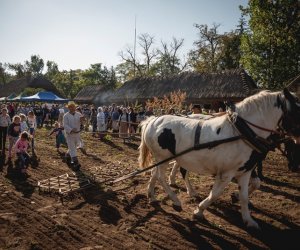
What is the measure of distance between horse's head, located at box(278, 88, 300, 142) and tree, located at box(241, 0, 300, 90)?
23.5m

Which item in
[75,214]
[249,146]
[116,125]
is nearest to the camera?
[249,146]

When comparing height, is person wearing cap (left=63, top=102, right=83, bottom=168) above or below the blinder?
below

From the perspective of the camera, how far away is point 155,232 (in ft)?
17.0

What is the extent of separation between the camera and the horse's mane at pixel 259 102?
5.16 meters

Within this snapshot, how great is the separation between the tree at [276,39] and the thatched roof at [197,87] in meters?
2.39

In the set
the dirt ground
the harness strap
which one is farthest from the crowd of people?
the harness strap

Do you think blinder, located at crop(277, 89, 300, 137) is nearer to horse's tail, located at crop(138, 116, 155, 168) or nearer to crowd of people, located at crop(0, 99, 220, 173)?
horse's tail, located at crop(138, 116, 155, 168)

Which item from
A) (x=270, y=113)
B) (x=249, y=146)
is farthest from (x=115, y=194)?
(x=270, y=113)

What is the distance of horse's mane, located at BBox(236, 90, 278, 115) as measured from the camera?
5.16m

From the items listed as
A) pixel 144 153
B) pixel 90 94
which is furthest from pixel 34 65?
pixel 144 153

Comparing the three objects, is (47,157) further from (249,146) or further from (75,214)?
(249,146)

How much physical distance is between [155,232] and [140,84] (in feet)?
110

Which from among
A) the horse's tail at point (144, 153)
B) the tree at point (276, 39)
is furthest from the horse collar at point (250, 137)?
the tree at point (276, 39)

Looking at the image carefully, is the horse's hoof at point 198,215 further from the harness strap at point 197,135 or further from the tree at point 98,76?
the tree at point 98,76
